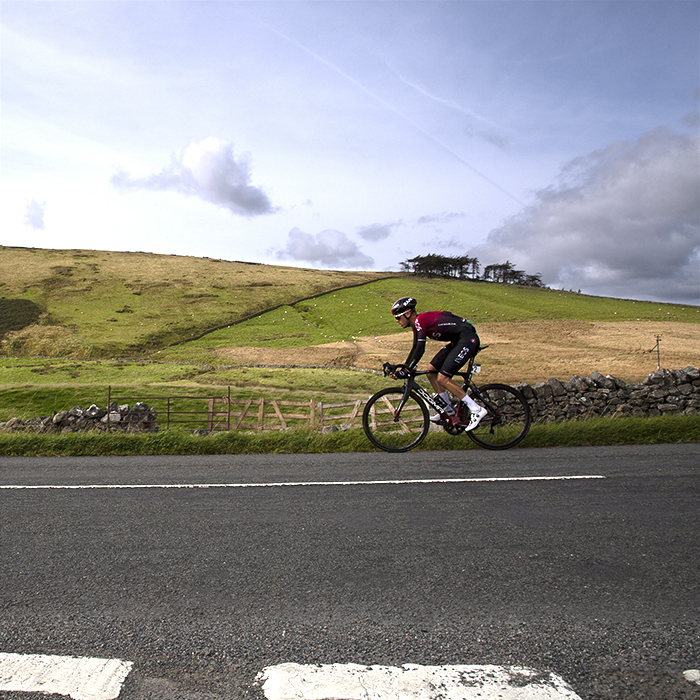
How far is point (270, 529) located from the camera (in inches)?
190

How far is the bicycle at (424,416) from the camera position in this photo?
9.18 metres

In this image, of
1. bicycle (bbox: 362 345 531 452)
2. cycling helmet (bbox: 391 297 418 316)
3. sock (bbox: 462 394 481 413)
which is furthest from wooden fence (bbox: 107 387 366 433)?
sock (bbox: 462 394 481 413)

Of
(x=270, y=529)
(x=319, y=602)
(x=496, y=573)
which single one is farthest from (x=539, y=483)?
(x=319, y=602)

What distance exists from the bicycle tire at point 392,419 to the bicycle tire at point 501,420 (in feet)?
2.91

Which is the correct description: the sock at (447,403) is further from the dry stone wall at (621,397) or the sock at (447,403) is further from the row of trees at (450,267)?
the row of trees at (450,267)

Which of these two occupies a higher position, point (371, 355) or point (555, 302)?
point (555, 302)

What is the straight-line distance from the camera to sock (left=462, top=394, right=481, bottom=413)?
8.88 metres

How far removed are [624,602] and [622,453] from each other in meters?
5.58

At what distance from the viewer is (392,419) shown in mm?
9539

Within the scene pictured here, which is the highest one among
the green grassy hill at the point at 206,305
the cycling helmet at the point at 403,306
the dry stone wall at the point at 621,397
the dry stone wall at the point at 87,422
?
the green grassy hill at the point at 206,305

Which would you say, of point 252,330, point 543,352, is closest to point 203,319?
point 252,330

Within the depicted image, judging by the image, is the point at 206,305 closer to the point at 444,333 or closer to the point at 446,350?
the point at 446,350

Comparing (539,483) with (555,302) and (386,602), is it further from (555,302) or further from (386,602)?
(555,302)

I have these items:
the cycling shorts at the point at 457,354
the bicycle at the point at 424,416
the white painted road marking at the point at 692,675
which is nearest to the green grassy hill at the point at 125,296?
the bicycle at the point at 424,416
